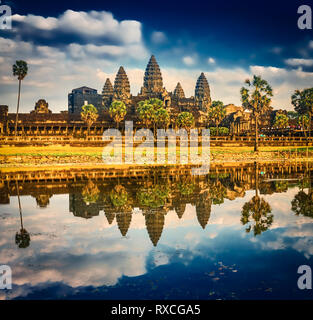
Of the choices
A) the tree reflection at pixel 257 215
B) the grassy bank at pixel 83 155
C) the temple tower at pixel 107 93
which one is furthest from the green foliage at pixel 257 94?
the temple tower at pixel 107 93

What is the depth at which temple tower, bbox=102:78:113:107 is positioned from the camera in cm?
14600

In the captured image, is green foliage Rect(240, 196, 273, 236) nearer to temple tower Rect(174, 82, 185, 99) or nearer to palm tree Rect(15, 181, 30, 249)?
palm tree Rect(15, 181, 30, 249)

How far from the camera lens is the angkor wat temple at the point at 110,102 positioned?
101 meters

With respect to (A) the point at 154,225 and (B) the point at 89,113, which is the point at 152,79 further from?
(A) the point at 154,225

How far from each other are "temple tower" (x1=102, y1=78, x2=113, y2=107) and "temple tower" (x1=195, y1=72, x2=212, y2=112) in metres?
40.4

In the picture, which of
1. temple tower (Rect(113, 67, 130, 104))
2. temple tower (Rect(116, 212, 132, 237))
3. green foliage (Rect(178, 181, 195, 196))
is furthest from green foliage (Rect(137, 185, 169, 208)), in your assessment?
temple tower (Rect(113, 67, 130, 104))

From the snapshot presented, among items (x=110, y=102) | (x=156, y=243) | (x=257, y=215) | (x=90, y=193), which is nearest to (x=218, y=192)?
(x=257, y=215)

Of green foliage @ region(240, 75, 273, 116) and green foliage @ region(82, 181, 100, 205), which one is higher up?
green foliage @ region(240, 75, 273, 116)

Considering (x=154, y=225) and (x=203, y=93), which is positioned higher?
(x=203, y=93)

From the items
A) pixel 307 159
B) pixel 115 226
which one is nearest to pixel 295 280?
pixel 115 226

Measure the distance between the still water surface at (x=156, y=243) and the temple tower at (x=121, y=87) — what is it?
4518 inches

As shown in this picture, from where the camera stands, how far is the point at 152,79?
142500 millimetres

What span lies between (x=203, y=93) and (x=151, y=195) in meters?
148
